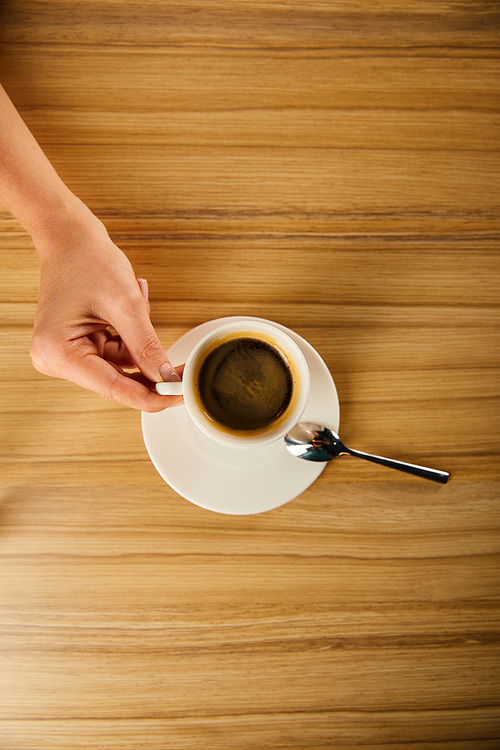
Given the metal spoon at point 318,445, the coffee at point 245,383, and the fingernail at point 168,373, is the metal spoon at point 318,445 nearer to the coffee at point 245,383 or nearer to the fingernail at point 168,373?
the coffee at point 245,383

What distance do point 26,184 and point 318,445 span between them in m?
0.67

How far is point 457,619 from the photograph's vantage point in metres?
0.86

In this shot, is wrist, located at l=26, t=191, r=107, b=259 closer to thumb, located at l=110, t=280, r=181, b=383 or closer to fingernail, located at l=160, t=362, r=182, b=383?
thumb, located at l=110, t=280, r=181, b=383

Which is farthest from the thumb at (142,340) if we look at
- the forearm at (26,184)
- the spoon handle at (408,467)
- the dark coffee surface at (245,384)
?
the spoon handle at (408,467)

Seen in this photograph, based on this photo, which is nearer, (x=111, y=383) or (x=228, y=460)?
(x=111, y=383)

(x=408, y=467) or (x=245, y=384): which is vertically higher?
(x=245, y=384)

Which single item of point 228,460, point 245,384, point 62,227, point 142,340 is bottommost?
point 228,460

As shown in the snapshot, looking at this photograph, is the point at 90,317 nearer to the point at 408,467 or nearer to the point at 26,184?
the point at 26,184

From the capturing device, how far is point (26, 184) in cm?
77

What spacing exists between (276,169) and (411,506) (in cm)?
69

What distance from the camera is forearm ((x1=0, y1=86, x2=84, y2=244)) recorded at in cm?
77

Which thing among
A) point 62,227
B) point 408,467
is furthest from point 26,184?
point 408,467

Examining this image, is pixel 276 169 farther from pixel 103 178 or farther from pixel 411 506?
pixel 411 506

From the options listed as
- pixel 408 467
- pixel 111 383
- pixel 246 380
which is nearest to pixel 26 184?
pixel 111 383
